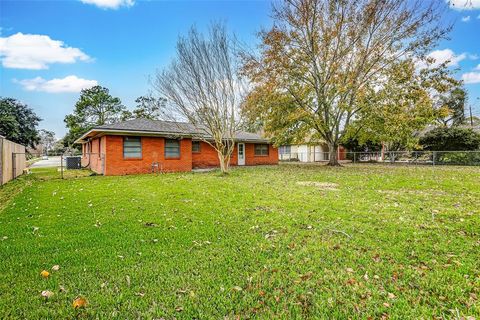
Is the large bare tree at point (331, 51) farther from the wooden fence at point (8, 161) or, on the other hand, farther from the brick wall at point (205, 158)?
the wooden fence at point (8, 161)

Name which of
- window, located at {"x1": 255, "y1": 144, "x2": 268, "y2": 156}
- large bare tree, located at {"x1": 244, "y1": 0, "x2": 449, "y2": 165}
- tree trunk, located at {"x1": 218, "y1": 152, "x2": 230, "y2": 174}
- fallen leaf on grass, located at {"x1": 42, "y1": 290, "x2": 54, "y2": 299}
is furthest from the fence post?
window, located at {"x1": 255, "y1": 144, "x2": 268, "y2": 156}

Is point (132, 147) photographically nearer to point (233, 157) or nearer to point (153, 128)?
point (153, 128)

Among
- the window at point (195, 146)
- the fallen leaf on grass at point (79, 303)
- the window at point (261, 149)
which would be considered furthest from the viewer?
the window at point (261, 149)

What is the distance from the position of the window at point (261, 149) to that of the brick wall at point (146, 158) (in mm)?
7945

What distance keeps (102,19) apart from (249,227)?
15125 mm

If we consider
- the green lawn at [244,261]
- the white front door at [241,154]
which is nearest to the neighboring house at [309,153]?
the white front door at [241,154]

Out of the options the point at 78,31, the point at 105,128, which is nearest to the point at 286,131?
the point at 105,128

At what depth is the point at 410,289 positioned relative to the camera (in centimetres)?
251

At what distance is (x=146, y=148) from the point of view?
1595 cm

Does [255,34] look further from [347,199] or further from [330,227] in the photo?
[330,227]

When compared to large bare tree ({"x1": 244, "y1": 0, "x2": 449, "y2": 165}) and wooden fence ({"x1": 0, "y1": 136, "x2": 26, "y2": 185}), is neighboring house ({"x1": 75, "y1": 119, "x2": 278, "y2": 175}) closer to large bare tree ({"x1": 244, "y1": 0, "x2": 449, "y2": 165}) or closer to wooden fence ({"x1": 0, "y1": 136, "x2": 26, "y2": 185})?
wooden fence ({"x1": 0, "y1": 136, "x2": 26, "y2": 185})

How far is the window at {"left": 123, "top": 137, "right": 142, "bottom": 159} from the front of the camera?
1522 centimetres

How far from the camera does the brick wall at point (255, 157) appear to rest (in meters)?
23.1

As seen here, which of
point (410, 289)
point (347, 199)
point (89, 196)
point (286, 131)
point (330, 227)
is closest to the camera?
point (410, 289)
